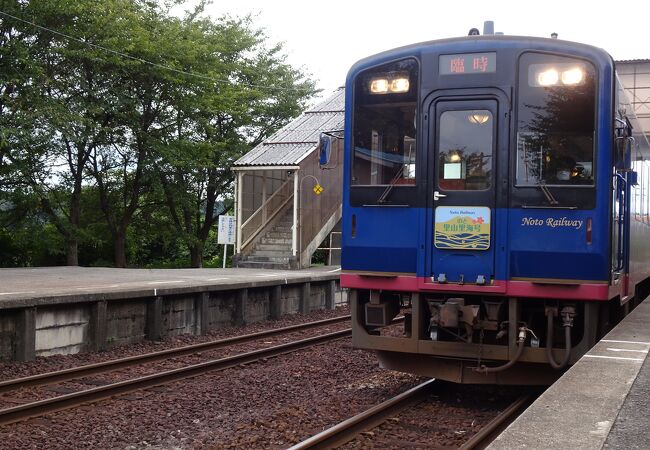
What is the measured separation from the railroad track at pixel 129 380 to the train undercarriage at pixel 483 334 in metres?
2.63

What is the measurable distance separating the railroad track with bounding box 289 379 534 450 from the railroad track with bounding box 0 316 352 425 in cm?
282

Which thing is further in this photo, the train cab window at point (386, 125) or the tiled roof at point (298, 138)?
the tiled roof at point (298, 138)

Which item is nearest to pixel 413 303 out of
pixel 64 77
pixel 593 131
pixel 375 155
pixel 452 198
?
pixel 452 198

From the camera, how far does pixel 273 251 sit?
21.7 metres

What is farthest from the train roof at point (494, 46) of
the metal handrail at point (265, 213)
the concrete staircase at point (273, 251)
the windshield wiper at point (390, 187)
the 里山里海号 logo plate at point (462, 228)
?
the metal handrail at point (265, 213)

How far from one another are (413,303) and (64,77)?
53.7 feet

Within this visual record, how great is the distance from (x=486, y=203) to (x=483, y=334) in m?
1.20

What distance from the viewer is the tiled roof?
21.5 m

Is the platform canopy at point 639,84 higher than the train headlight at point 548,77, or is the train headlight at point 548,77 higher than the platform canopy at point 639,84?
the platform canopy at point 639,84

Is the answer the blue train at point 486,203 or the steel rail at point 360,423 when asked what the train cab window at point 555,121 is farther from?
the steel rail at point 360,423

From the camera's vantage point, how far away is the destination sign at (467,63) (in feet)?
22.2

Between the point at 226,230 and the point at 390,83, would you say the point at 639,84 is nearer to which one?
the point at 226,230

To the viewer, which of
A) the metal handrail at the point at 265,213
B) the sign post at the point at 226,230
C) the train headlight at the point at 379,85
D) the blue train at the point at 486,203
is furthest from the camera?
the metal handrail at the point at 265,213

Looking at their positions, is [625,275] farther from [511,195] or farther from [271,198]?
[271,198]
